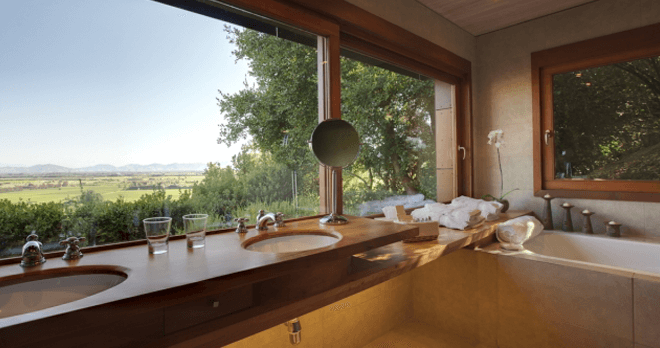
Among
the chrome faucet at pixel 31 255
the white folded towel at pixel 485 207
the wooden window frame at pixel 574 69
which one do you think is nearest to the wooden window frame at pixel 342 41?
the wooden window frame at pixel 574 69

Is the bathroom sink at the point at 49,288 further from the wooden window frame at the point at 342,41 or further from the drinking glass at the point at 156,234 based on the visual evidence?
the wooden window frame at the point at 342,41

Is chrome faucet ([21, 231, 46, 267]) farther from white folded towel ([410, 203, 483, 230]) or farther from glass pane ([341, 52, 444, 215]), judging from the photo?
white folded towel ([410, 203, 483, 230])

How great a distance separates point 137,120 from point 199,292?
845mm

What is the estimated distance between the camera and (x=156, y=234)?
106 centimetres

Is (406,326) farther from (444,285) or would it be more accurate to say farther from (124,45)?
(124,45)

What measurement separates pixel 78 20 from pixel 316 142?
971 mm

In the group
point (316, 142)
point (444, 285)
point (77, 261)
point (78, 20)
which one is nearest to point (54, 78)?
point (78, 20)

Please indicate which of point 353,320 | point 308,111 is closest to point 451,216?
point 353,320

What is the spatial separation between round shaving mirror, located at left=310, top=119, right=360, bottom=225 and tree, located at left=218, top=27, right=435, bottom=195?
10.3 inches

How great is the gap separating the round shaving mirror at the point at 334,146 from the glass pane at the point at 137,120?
0.87ft

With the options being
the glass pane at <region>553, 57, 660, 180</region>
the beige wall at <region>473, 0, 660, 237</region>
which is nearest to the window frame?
the beige wall at <region>473, 0, 660, 237</region>

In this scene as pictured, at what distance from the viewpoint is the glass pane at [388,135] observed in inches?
85.2

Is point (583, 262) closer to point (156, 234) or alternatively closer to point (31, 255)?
point (156, 234)

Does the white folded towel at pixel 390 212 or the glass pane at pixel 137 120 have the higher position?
the glass pane at pixel 137 120
